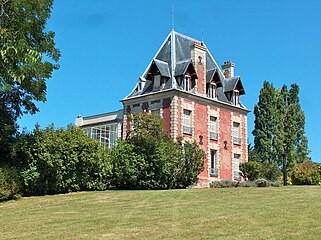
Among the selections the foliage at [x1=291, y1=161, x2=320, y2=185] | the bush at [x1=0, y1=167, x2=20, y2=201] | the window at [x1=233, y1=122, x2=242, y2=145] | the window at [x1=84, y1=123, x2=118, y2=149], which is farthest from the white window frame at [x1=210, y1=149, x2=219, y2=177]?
the bush at [x1=0, y1=167, x2=20, y2=201]

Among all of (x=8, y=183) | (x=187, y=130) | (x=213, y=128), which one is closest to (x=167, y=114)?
(x=187, y=130)

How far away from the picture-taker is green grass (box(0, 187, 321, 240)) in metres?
11.4

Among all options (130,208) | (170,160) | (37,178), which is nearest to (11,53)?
(130,208)

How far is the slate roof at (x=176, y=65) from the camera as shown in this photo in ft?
110

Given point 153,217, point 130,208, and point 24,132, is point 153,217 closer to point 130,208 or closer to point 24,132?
point 130,208

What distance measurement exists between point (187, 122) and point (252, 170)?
5.90 metres

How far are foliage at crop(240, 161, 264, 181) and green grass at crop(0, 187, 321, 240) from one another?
14365mm

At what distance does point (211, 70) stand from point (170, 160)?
11.2 m

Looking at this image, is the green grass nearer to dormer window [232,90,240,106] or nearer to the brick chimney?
the brick chimney

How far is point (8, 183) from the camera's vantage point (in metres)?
20.7

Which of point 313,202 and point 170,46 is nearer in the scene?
point 313,202

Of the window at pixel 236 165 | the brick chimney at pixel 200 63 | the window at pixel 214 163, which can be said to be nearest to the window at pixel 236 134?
the window at pixel 236 165

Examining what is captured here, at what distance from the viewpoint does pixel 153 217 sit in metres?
13.8

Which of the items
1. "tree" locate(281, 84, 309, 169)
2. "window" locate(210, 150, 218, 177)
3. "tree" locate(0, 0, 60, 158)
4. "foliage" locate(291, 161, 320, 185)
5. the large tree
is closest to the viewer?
"tree" locate(0, 0, 60, 158)
